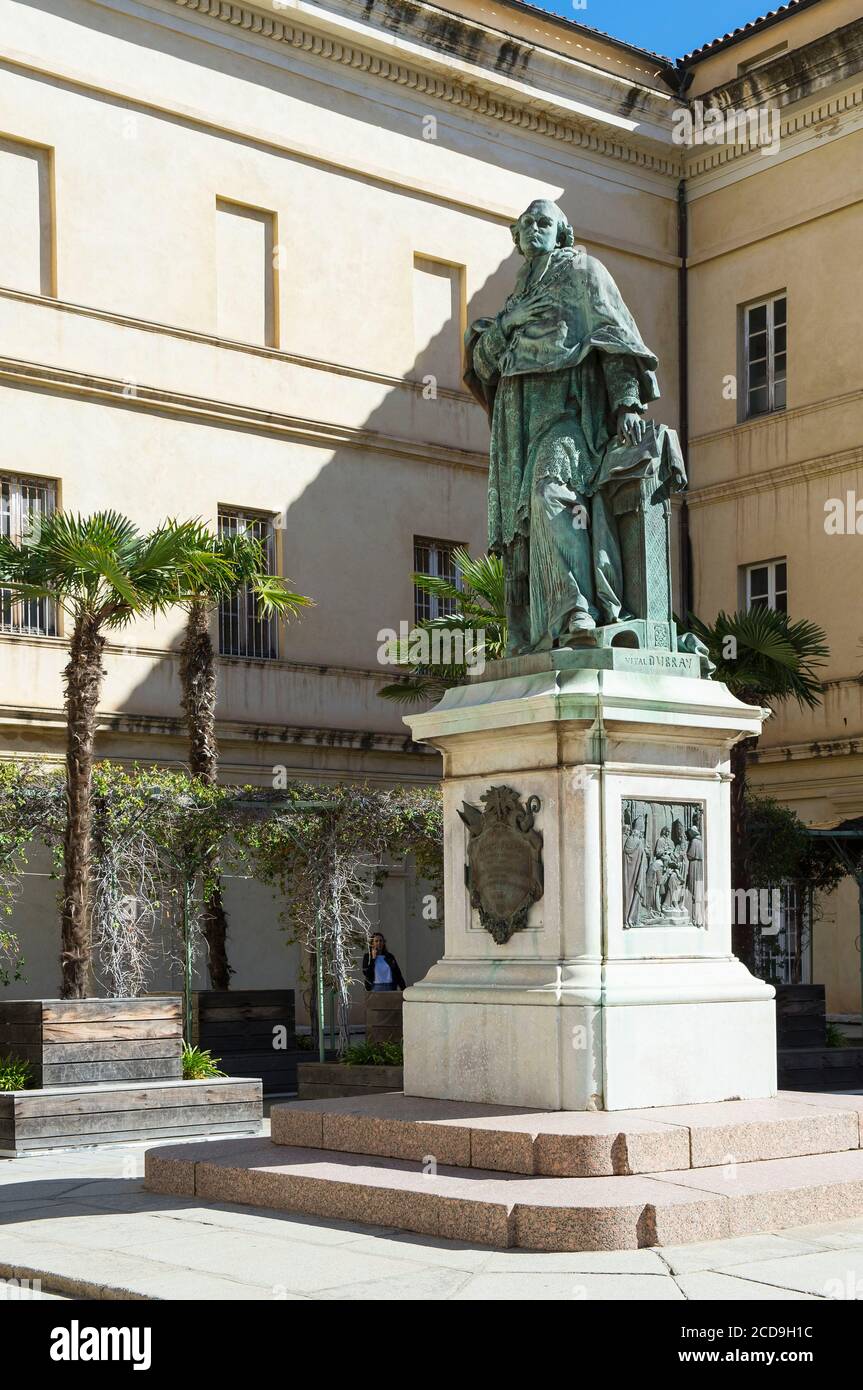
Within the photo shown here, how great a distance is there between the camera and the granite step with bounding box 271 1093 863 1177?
8.00m

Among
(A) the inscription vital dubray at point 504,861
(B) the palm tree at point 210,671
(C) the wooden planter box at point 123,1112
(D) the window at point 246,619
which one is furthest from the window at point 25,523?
(A) the inscription vital dubray at point 504,861

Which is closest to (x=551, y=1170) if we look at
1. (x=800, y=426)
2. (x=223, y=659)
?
(x=223, y=659)

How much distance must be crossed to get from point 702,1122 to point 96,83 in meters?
20.5

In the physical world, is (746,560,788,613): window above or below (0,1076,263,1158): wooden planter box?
above

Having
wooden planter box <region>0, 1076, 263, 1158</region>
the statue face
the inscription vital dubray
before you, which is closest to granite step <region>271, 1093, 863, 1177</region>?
the inscription vital dubray

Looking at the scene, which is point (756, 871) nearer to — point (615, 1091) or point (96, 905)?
point (96, 905)

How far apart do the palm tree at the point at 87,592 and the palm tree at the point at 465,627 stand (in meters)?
3.64

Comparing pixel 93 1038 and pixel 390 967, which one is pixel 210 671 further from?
pixel 93 1038

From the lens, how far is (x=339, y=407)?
28359mm

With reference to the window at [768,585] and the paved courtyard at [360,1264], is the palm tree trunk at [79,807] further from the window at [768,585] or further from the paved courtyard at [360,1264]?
the window at [768,585]

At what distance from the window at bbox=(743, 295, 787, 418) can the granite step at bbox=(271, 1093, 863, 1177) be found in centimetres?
2335

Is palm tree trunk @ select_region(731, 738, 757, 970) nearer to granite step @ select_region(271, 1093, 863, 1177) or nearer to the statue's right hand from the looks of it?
granite step @ select_region(271, 1093, 863, 1177)

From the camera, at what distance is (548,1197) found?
7527mm

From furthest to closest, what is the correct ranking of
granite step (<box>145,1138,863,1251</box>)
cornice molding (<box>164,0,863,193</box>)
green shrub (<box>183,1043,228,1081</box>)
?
cornice molding (<box>164,0,863,193</box>) < green shrub (<box>183,1043,228,1081</box>) < granite step (<box>145,1138,863,1251</box>)
